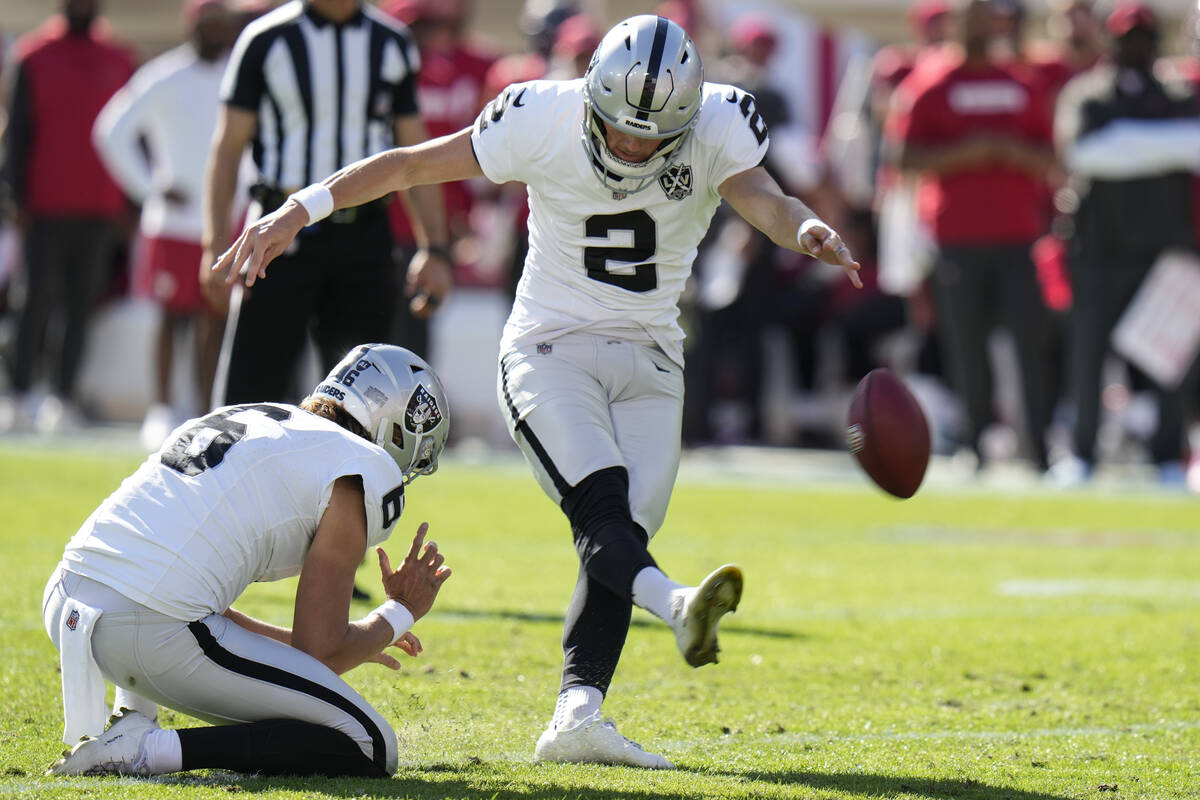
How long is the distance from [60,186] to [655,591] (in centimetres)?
861

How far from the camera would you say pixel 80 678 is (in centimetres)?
362

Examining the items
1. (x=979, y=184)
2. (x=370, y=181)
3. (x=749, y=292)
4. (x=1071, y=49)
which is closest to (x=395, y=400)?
(x=370, y=181)

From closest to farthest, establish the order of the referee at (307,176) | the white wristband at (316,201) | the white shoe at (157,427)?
the white wristband at (316,201), the referee at (307,176), the white shoe at (157,427)

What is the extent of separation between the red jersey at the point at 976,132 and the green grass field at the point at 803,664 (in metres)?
2.06

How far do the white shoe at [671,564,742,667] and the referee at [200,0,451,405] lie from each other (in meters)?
2.52

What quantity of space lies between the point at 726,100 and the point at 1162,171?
6.77 meters

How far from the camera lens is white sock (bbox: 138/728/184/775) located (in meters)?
3.66

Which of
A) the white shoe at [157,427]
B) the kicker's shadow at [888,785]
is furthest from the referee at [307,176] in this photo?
the white shoe at [157,427]

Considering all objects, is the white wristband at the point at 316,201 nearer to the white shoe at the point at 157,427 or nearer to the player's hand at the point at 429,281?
the player's hand at the point at 429,281

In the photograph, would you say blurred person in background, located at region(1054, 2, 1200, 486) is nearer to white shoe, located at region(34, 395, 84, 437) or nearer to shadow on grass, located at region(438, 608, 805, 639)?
shadow on grass, located at region(438, 608, 805, 639)

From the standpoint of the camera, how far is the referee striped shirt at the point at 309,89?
5969 mm

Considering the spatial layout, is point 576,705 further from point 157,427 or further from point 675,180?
point 157,427

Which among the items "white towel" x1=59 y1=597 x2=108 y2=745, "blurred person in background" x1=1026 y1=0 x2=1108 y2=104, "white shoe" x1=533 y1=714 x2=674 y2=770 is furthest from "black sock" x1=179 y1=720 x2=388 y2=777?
"blurred person in background" x1=1026 y1=0 x2=1108 y2=104

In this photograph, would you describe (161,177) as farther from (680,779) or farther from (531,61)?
(680,779)
